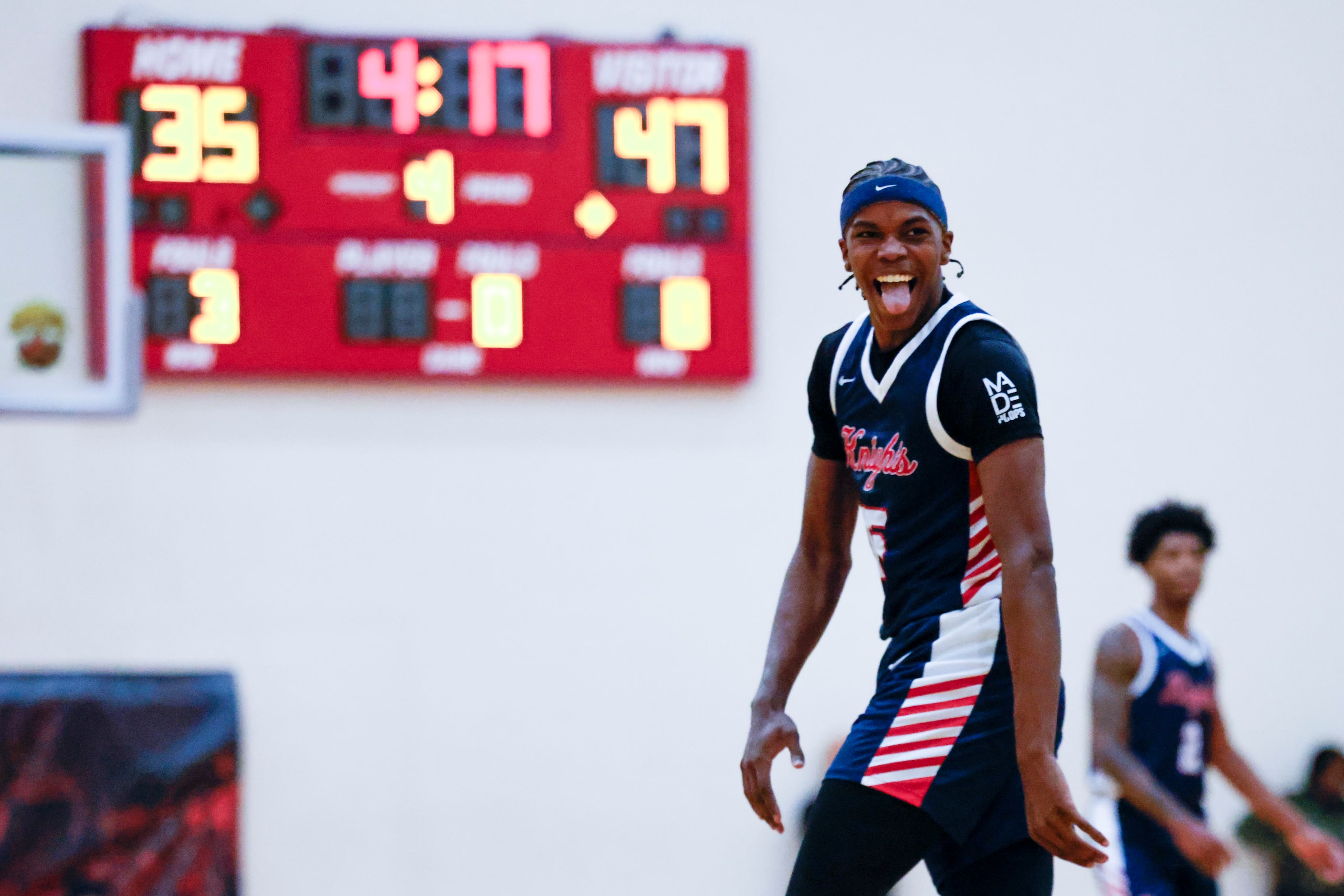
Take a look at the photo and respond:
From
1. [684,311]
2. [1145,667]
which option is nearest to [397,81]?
[684,311]

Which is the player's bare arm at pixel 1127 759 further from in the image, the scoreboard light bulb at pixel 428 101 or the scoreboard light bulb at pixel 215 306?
the scoreboard light bulb at pixel 215 306

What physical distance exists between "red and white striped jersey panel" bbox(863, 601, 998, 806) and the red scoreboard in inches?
130

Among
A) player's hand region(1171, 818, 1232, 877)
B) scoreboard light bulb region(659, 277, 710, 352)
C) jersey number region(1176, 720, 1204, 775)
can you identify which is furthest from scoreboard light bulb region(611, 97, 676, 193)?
player's hand region(1171, 818, 1232, 877)

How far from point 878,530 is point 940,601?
0.51 ft

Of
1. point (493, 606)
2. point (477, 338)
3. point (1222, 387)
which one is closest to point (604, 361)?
point (477, 338)

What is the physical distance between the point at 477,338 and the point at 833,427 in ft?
9.93

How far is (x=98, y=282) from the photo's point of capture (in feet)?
17.5

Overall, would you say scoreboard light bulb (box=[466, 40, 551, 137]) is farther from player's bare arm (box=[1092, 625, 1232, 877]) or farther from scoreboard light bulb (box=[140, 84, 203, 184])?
player's bare arm (box=[1092, 625, 1232, 877])

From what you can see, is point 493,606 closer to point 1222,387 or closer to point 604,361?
point 604,361

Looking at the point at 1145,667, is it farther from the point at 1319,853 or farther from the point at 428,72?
the point at 428,72

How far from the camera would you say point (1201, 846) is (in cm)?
341

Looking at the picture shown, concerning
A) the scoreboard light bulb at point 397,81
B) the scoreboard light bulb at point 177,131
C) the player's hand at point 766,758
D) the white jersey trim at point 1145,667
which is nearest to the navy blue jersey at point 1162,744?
the white jersey trim at point 1145,667

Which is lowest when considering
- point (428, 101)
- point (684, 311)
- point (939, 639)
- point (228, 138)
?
point (939, 639)

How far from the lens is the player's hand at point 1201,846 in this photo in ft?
11.1
